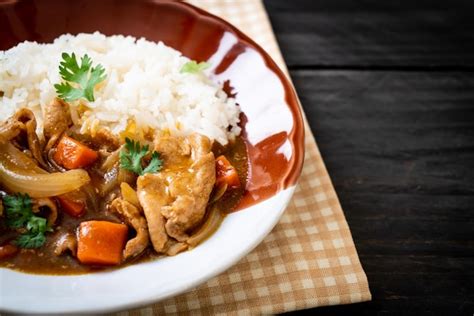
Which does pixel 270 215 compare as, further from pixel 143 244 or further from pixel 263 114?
pixel 263 114

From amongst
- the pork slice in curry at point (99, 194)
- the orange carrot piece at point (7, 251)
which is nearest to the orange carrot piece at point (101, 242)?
the pork slice in curry at point (99, 194)

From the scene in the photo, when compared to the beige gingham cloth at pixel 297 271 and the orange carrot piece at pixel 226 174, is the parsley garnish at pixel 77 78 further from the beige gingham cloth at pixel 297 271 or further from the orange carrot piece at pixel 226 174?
the beige gingham cloth at pixel 297 271

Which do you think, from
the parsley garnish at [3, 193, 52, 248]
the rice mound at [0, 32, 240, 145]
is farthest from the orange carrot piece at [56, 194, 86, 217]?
the rice mound at [0, 32, 240, 145]

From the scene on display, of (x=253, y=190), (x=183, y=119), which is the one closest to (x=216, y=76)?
(x=183, y=119)

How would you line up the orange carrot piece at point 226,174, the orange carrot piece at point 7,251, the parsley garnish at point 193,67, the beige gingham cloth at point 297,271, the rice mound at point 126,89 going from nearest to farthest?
1. the orange carrot piece at point 7,251
2. the beige gingham cloth at point 297,271
3. the orange carrot piece at point 226,174
4. the rice mound at point 126,89
5. the parsley garnish at point 193,67

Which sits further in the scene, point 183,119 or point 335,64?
point 335,64

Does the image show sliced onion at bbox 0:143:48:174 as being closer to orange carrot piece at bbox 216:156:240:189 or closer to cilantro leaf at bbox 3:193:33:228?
cilantro leaf at bbox 3:193:33:228
